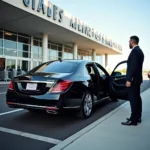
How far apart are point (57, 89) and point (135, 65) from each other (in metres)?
1.70

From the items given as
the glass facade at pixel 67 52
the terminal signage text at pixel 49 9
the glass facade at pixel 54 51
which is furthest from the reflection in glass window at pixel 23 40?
the glass facade at pixel 67 52

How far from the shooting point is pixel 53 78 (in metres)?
4.58

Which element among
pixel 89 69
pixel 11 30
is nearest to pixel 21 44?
pixel 11 30

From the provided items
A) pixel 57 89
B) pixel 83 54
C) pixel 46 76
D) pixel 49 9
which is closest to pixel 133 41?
pixel 57 89

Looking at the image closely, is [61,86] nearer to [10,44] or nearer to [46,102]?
[46,102]

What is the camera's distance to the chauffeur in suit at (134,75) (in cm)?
442

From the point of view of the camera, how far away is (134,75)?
4.48 metres

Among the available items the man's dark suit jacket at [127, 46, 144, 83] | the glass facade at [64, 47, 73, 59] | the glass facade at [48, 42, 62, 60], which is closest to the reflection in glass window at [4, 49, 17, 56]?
the glass facade at [48, 42, 62, 60]

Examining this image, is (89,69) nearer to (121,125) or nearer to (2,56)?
(121,125)

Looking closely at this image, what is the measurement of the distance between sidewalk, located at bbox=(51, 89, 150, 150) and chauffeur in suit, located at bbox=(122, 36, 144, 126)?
266 millimetres

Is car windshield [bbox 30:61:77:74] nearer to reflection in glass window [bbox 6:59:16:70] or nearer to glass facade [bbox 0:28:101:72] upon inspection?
glass facade [bbox 0:28:101:72]

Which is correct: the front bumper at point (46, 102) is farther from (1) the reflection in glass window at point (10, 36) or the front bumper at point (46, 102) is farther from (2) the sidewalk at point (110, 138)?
(1) the reflection in glass window at point (10, 36)

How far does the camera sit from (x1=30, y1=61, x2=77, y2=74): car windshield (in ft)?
17.3

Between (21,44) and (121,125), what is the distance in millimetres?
22818
